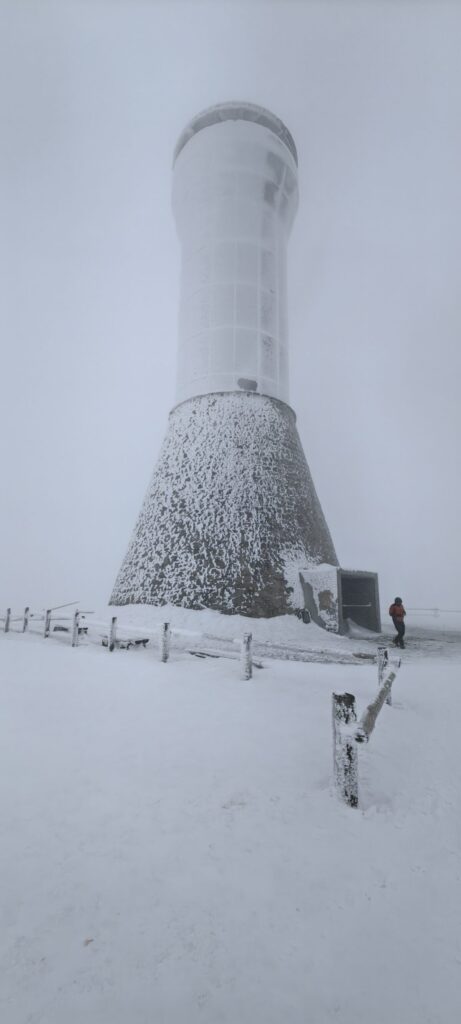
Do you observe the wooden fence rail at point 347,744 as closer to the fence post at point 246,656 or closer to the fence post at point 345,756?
the fence post at point 345,756

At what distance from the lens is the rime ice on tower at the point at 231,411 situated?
53.5 feet

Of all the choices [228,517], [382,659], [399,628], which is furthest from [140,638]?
[399,628]

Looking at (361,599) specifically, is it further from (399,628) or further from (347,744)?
(347,744)

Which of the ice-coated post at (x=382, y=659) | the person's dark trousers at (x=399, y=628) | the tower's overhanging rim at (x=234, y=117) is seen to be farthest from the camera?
the tower's overhanging rim at (x=234, y=117)

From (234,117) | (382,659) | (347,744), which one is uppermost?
(234,117)

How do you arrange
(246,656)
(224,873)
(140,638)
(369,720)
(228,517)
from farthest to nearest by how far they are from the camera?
(228,517) < (140,638) < (246,656) < (369,720) < (224,873)

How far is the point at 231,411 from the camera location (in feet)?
63.3

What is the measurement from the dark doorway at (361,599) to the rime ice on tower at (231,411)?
142 centimetres

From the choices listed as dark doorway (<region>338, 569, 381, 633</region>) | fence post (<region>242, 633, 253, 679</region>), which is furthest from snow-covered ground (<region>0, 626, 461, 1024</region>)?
dark doorway (<region>338, 569, 381, 633</region>)

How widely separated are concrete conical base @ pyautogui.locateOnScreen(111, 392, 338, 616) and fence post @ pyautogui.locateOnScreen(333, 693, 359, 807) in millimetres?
11253

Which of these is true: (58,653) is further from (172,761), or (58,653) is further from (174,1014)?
(174,1014)

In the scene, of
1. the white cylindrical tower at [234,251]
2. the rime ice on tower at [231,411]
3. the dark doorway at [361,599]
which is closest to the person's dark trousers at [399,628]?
the dark doorway at [361,599]

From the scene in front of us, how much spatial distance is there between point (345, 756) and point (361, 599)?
1667 centimetres

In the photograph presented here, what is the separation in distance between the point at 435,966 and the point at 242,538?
46.8ft
